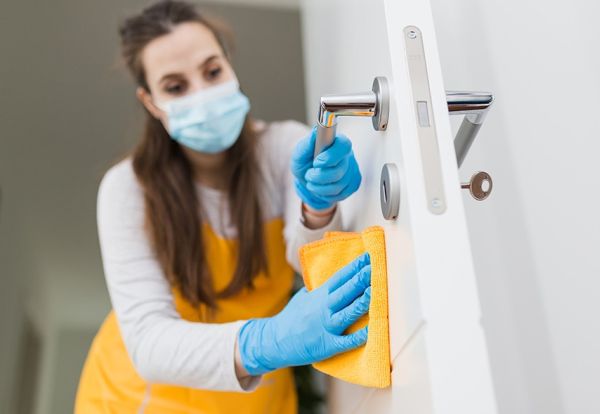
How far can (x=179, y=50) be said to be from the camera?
1.05 metres

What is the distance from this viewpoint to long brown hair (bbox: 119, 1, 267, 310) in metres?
1.00

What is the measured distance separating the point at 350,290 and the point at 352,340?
4 cm

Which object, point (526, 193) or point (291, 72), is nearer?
point (526, 193)

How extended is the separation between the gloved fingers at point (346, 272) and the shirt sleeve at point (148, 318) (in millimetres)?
216

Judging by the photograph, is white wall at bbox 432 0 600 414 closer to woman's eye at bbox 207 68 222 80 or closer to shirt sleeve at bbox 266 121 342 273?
shirt sleeve at bbox 266 121 342 273

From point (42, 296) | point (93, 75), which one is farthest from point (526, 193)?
point (42, 296)

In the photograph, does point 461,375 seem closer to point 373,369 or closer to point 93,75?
point 373,369

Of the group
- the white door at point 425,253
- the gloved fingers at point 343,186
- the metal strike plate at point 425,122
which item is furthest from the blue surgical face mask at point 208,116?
the metal strike plate at point 425,122

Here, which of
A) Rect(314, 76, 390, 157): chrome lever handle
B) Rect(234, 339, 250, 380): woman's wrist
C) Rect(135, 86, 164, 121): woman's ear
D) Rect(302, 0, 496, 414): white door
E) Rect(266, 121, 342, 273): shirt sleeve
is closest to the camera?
Rect(302, 0, 496, 414): white door

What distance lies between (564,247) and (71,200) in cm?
214

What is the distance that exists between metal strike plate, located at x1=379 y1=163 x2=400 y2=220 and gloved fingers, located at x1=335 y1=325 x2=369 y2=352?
0.35 ft

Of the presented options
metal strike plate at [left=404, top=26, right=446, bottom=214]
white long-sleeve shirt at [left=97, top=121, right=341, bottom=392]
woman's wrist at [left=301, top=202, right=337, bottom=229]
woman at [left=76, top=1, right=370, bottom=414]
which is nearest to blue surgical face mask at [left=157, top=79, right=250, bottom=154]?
woman at [left=76, top=1, right=370, bottom=414]

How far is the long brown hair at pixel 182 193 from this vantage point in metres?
1.00

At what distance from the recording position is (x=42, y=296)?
8.72 feet
